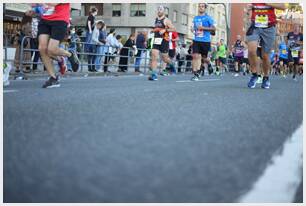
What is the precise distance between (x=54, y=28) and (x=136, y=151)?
16.7ft

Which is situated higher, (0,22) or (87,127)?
(0,22)

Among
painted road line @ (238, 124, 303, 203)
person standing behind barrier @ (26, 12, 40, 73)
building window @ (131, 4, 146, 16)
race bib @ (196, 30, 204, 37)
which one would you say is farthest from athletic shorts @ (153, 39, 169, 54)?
building window @ (131, 4, 146, 16)

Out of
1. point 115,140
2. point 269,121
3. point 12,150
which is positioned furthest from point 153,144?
point 269,121

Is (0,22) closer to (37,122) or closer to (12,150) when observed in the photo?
(37,122)

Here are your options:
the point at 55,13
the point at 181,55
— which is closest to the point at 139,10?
the point at 181,55

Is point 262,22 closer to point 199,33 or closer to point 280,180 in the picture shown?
point 199,33

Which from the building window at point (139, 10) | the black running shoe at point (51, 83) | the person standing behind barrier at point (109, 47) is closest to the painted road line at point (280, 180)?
the black running shoe at point (51, 83)

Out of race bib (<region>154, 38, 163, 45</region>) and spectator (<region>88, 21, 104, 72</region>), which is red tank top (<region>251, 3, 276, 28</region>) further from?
spectator (<region>88, 21, 104, 72</region>)

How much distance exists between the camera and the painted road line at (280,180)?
6.46 feet

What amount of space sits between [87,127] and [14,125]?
1.59ft

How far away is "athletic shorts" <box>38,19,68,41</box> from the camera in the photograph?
735cm

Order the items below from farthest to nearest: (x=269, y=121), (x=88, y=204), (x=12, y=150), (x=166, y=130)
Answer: (x=269, y=121), (x=166, y=130), (x=12, y=150), (x=88, y=204)

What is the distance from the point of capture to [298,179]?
90.7 inches

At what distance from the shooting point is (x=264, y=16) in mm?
8797
